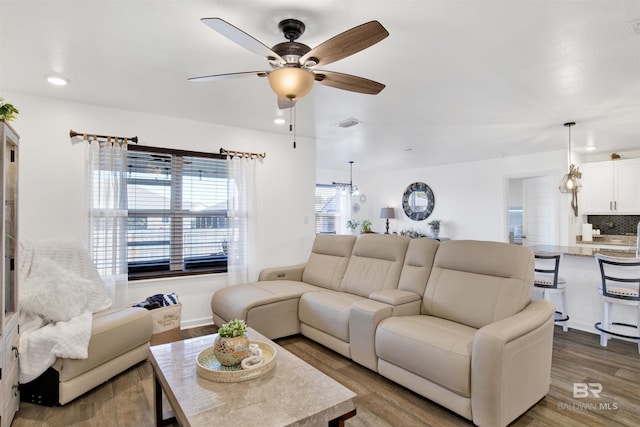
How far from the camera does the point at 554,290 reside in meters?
3.58

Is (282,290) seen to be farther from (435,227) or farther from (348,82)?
(435,227)

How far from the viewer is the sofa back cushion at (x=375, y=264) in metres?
3.37

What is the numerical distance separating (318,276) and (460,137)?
9.46ft

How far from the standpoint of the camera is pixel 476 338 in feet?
6.51

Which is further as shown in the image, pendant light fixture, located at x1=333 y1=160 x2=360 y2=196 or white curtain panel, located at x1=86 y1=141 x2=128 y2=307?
pendant light fixture, located at x1=333 y1=160 x2=360 y2=196

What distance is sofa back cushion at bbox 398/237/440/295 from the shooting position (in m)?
3.05

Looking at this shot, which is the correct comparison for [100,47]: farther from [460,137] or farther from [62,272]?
[460,137]

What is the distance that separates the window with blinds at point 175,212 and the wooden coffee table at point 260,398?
2.17 metres

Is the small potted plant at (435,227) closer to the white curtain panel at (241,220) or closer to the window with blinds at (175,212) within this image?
the white curtain panel at (241,220)

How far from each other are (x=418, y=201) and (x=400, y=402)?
5.95 m

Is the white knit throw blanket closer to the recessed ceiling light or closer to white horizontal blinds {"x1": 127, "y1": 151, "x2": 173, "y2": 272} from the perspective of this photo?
white horizontal blinds {"x1": 127, "y1": 151, "x2": 173, "y2": 272}

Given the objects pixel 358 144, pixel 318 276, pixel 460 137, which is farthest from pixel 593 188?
pixel 318 276
